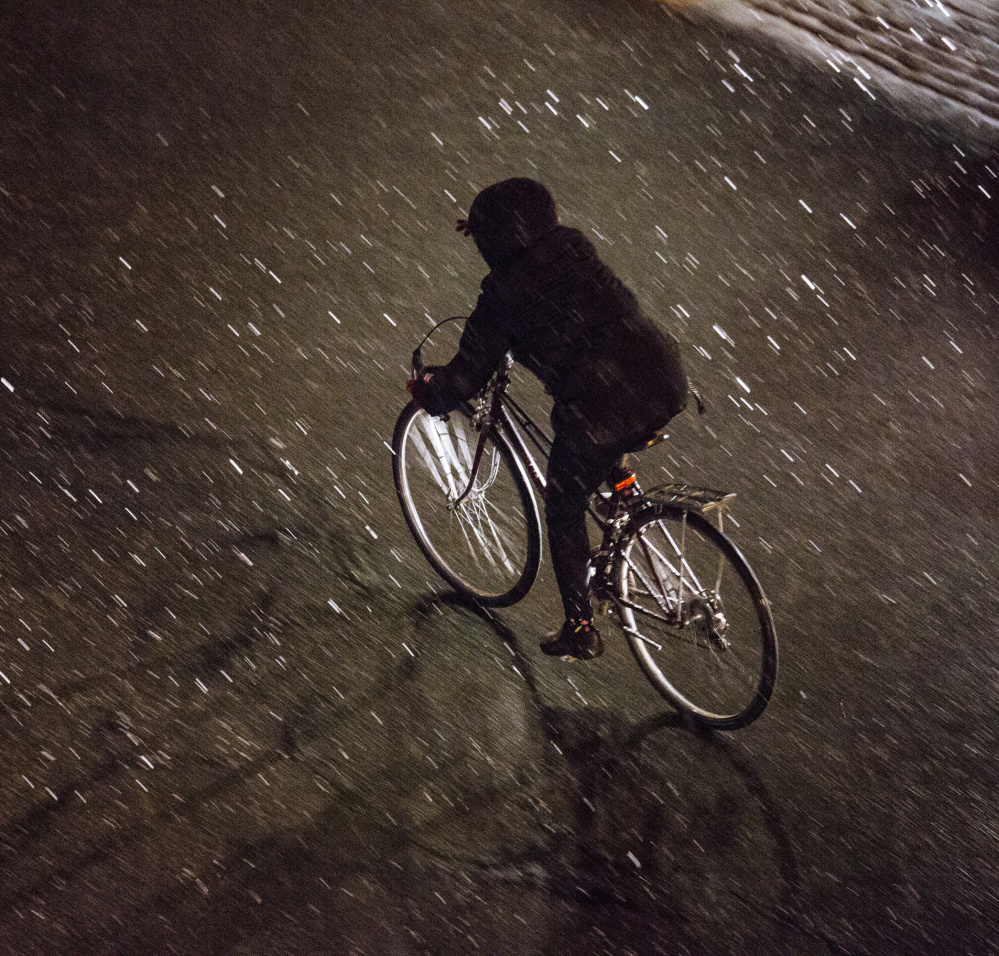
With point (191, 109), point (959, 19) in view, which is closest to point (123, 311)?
point (191, 109)

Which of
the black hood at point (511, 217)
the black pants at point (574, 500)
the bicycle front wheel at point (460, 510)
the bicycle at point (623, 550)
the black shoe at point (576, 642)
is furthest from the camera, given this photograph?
the bicycle front wheel at point (460, 510)

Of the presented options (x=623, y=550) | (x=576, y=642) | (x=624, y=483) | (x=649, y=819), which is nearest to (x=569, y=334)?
(x=624, y=483)

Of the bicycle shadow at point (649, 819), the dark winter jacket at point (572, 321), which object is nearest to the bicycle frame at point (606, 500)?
the dark winter jacket at point (572, 321)

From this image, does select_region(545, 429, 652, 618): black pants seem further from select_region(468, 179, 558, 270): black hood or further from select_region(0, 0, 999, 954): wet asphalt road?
select_region(468, 179, 558, 270): black hood

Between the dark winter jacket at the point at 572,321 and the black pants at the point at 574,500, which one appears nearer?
the dark winter jacket at the point at 572,321

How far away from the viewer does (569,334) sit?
3.19m

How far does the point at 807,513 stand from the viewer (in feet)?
17.1

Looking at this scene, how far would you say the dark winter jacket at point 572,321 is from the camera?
3.10 metres

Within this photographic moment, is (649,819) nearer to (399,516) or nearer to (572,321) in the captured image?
(399,516)

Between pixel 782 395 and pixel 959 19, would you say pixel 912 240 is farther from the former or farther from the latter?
pixel 959 19

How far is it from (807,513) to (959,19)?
798 centimetres

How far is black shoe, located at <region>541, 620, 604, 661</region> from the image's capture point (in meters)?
4.04

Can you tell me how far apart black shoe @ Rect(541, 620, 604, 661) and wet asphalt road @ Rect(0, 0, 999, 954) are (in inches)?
7.9

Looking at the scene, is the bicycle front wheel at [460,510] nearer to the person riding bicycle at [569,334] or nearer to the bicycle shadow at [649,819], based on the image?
the bicycle shadow at [649,819]
